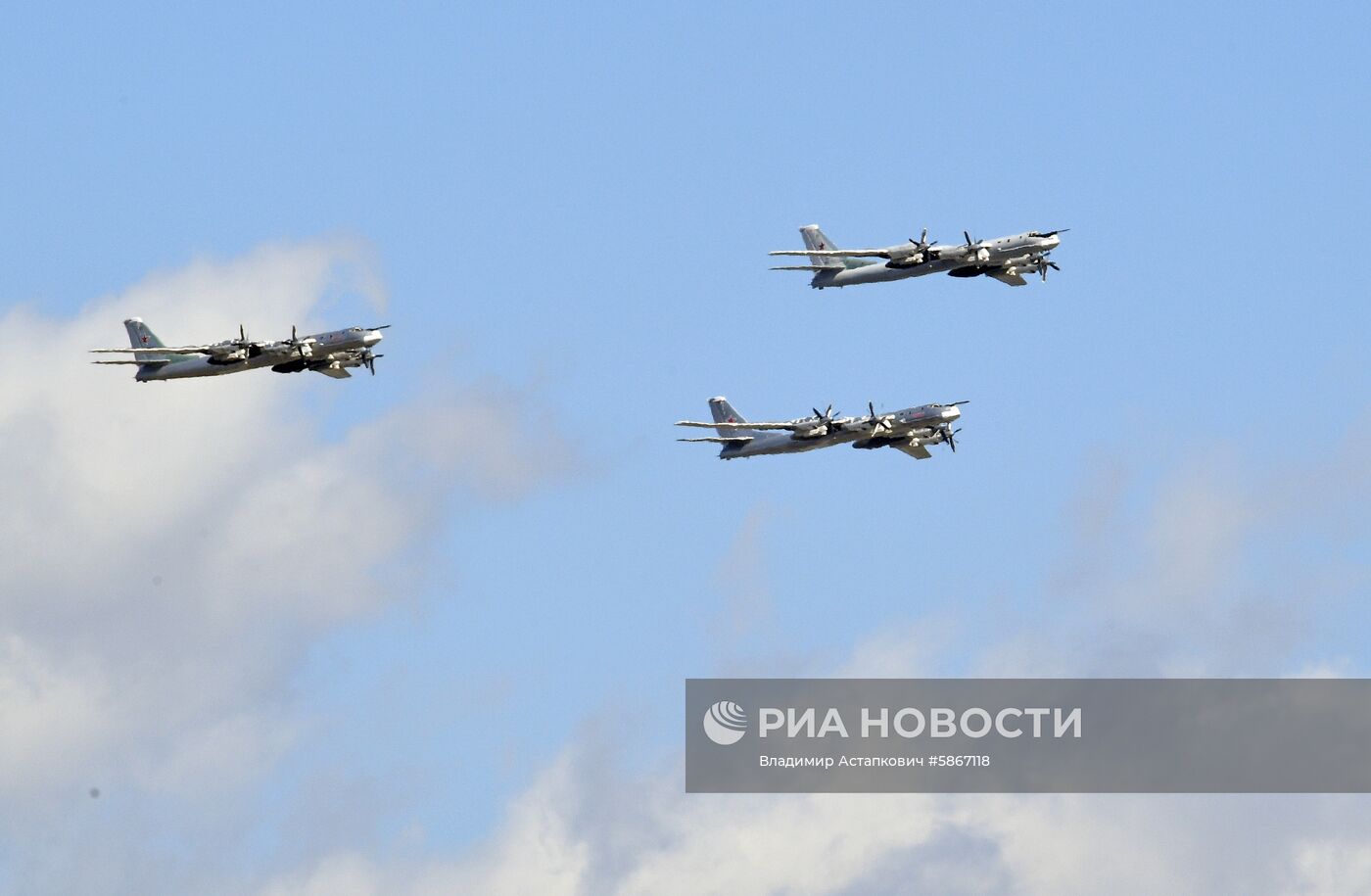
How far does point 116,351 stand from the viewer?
197 metres

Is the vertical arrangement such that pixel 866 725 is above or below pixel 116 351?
below

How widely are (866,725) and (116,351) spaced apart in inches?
2772

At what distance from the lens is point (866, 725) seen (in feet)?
649
